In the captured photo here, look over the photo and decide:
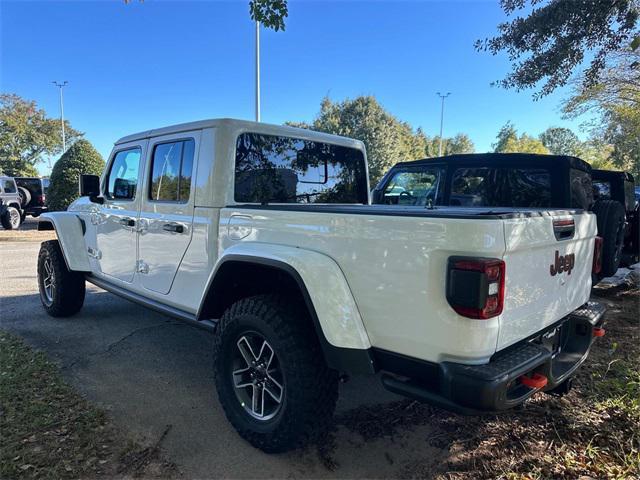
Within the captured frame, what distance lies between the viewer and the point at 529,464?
2.44 m

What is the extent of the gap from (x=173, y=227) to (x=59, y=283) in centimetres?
244

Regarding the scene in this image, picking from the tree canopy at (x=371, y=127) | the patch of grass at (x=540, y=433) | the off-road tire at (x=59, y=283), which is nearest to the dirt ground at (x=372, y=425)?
the patch of grass at (x=540, y=433)

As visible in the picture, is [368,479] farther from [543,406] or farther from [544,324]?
[543,406]

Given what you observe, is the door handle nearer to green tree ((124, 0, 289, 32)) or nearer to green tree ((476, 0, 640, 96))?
green tree ((124, 0, 289, 32))

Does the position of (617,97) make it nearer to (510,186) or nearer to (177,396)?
(510,186)

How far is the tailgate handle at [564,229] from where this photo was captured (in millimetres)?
2234

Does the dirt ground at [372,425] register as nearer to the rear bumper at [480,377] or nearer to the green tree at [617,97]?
the rear bumper at [480,377]

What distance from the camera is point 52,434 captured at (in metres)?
2.66

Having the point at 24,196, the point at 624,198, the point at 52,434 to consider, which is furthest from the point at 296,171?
the point at 24,196

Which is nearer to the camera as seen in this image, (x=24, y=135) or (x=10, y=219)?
(x=10, y=219)

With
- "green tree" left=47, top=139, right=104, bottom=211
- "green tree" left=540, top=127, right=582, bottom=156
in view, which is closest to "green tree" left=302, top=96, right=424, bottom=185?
"green tree" left=47, top=139, right=104, bottom=211

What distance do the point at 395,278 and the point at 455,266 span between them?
0.28 m

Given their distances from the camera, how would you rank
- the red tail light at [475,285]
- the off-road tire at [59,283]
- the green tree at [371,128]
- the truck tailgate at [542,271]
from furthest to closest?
1. the green tree at [371,128]
2. the off-road tire at [59,283]
3. the truck tailgate at [542,271]
4. the red tail light at [475,285]

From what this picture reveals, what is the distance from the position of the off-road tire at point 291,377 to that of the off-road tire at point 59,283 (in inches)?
123
